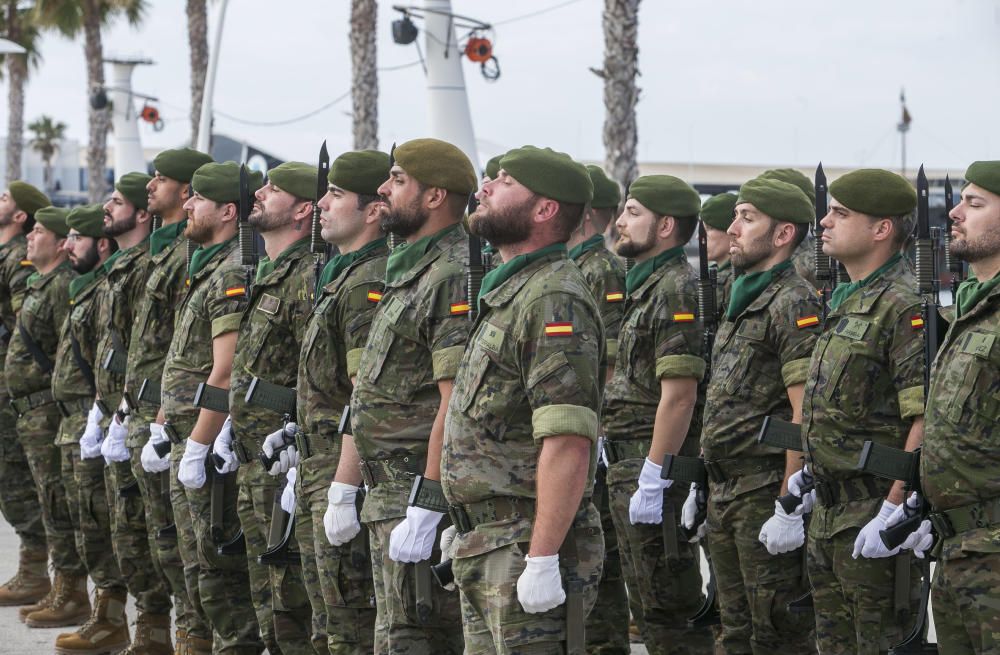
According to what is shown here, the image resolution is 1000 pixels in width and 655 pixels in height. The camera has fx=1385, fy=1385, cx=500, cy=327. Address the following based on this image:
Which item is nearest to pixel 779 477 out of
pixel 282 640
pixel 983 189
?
pixel 983 189

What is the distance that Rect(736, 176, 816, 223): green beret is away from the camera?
6000 millimetres

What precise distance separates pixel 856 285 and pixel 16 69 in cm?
3766

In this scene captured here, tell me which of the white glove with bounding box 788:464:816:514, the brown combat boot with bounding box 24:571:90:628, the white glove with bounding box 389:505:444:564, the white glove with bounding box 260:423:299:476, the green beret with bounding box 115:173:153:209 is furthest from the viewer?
the brown combat boot with bounding box 24:571:90:628

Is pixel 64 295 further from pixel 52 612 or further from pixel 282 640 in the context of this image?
pixel 282 640

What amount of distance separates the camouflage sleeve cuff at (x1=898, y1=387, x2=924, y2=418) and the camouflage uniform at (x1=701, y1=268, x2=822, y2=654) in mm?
698

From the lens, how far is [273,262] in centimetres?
628

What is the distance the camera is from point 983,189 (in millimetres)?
4438

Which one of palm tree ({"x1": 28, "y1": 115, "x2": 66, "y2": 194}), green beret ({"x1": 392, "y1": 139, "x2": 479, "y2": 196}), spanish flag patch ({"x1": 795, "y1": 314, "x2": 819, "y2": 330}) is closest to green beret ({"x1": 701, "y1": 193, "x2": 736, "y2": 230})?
spanish flag patch ({"x1": 795, "y1": 314, "x2": 819, "y2": 330})

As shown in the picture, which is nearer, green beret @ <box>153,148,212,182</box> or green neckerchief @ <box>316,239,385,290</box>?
green neckerchief @ <box>316,239,385,290</box>

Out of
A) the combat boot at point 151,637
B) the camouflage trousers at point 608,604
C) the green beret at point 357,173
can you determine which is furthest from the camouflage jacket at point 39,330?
the camouflage trousers at point 608,604

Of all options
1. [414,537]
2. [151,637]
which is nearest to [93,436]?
[151,637]

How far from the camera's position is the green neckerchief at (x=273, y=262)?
6.20m

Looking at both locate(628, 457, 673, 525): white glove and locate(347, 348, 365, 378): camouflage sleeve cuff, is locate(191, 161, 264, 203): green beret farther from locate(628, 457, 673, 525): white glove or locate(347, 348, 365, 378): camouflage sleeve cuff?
locate(628, 457, 673, 525): white glove

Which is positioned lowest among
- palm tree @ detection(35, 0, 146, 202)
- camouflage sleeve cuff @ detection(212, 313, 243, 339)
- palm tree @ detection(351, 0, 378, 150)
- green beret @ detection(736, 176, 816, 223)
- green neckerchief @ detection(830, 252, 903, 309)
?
camouflage sleeve cuff @ detection(212, 313, 243, 339)
